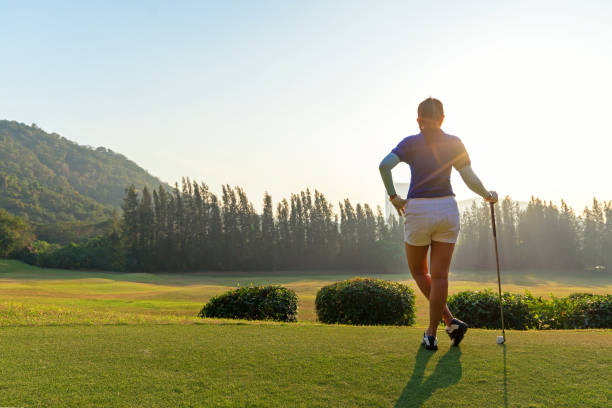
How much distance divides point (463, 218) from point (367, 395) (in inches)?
3478

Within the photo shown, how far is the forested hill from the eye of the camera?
122125 mm

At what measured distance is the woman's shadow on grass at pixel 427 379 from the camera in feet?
9.58

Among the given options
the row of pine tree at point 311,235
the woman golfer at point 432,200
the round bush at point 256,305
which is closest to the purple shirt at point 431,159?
the woman golfer at point 432,200

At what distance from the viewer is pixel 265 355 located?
13.0 ft

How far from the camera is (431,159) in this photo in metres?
4.61

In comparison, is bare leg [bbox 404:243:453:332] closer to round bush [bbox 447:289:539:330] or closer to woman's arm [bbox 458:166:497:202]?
woman's arm [bbox 458:166:497:202]

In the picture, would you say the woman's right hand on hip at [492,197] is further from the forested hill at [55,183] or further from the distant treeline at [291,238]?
the forested hill at [55,183]

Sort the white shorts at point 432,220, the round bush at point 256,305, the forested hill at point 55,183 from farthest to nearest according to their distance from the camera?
the forested hill at point 55,183, the round bush at point 256,305, the white shorts at point 432,220

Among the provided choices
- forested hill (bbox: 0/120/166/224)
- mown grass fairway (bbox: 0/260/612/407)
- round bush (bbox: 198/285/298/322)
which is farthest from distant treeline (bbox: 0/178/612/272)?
mown grass fairway (bbox: 0/260/612/407)

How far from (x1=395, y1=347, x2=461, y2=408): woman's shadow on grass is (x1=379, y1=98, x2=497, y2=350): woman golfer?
1.23 feet

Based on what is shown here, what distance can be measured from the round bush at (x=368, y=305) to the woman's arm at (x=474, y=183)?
5.53 meters

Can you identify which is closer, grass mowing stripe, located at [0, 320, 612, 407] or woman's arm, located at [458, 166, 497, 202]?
grass mowing stripe, located at [0, 320, 612, 407]

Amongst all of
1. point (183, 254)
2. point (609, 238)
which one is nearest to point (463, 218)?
point (609, 238)

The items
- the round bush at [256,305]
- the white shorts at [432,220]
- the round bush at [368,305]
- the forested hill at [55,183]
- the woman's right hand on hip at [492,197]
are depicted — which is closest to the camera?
the white shorts at [432,220]
